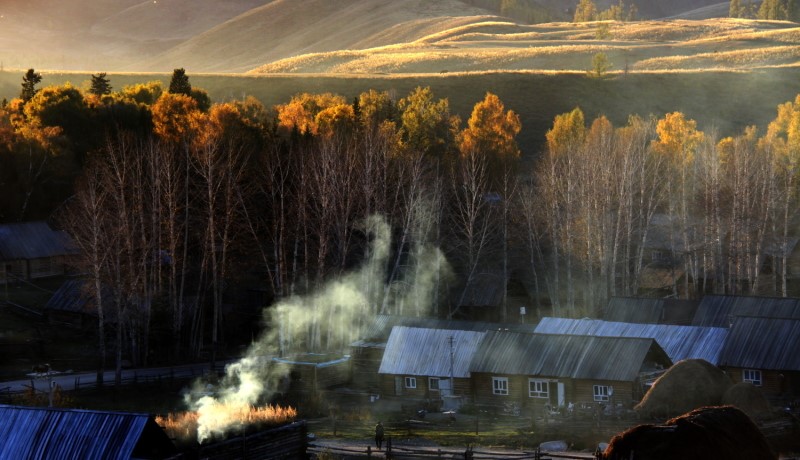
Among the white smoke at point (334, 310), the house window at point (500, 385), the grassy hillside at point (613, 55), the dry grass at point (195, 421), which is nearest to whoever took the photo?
the dry grass at point (195, 421)

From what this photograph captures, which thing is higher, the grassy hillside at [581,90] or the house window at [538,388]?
the grassy hillside at [581,90]

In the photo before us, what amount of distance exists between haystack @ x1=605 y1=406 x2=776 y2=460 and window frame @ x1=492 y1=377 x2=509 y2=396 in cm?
1846

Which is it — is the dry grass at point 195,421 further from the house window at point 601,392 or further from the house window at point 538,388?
the house window at point 601,392

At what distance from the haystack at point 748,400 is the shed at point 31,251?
40094 mm

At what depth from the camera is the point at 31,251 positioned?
7069 centimetres

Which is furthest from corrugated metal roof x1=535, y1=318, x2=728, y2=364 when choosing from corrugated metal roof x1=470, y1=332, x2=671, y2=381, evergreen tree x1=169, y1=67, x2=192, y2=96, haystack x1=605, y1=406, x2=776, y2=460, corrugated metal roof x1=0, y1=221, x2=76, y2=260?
evergreen tree x1=169, y1=67, x2=192, y2=96

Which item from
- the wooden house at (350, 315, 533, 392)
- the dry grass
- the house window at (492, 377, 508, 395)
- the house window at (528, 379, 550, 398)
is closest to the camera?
the dry grass

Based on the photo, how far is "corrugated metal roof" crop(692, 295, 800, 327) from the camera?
55688 millimetres

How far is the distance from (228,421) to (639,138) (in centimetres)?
5205

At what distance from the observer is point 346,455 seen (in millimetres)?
38594

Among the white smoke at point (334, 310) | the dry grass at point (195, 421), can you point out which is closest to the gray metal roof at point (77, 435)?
the dry grass at point (195, 421)

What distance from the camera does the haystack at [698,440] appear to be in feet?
99.8

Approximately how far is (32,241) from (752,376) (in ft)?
141

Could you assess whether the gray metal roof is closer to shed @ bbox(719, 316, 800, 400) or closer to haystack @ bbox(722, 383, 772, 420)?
haystack @ bbox(722, 383, 772, 420)
